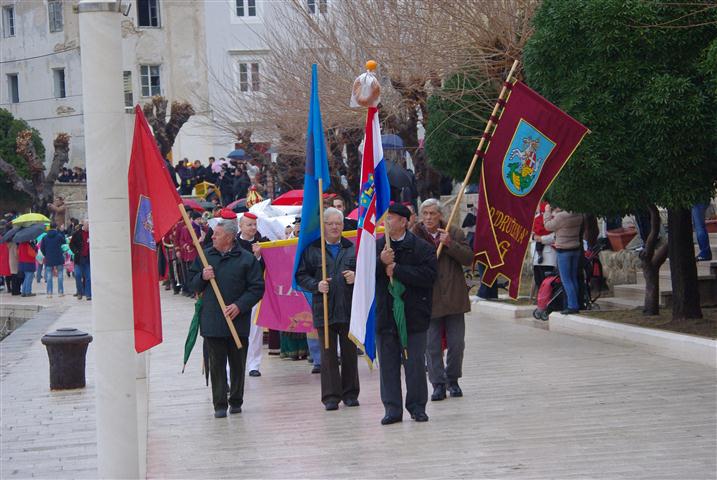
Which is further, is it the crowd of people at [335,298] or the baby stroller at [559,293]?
the baby stroller at [559,293]

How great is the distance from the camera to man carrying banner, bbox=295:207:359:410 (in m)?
11.2

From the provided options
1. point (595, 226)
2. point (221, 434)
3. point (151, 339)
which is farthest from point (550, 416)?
point (595, 226)

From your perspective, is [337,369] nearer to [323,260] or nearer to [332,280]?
[332,280]

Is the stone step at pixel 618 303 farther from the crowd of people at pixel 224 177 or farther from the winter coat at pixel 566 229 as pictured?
the crowd of people at pixel 224 177

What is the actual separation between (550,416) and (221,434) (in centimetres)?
280

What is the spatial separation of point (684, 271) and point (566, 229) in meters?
2.13

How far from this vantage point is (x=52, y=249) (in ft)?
104

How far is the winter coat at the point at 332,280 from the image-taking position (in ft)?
37.1

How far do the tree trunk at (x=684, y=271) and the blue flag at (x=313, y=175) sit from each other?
19.0ft

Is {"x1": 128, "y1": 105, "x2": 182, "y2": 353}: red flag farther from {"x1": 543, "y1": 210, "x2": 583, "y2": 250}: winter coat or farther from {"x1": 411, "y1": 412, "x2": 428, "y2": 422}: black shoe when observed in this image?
{"x1": 543, "y1": 210, "x2": 583, "y2": 250}: winter coat

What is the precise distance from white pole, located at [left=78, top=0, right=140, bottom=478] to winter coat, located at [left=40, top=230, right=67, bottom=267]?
2485 centimetres

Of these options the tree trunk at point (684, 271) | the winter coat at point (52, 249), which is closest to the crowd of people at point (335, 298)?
the tree trunk at point (684, 271)

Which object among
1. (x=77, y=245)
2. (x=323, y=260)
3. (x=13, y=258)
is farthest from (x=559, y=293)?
(x=13, y=258)

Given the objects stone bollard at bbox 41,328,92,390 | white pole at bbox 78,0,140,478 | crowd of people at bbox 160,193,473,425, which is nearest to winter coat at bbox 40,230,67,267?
stone bollard at bbox 41,328,92,390
